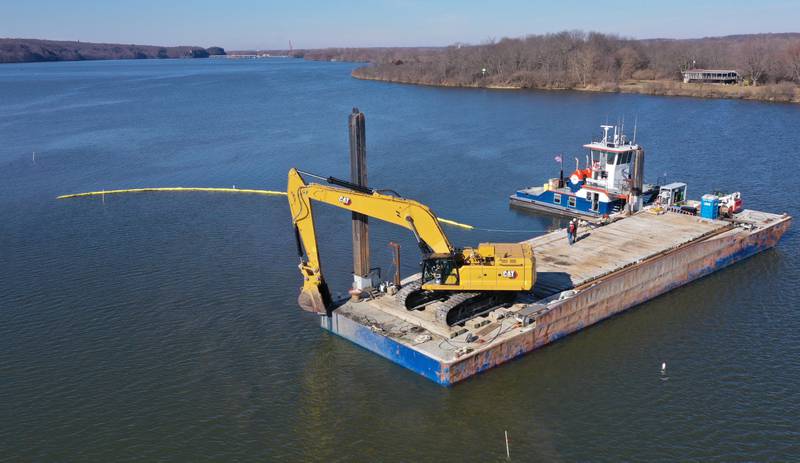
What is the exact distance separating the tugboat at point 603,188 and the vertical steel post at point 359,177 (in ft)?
54.6

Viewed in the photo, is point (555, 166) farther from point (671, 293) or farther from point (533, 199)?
point (671, 293)

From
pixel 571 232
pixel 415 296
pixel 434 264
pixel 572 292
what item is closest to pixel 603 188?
pixel 571 232

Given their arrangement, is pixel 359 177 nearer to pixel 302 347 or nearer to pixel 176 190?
pixel 302 347

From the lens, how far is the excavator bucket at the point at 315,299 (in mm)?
22000

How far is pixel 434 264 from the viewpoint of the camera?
20.3 meters

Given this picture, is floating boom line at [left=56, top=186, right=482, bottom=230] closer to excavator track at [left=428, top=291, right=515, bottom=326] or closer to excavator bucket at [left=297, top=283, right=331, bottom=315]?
excavator bucket at [left=297, top=283, right=331, bottom=315]

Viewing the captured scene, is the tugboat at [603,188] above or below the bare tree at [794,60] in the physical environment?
below

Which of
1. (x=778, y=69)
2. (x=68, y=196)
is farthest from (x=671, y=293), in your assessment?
(x=778, y=69)

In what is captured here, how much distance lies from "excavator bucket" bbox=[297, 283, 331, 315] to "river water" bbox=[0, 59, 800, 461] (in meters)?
1.16

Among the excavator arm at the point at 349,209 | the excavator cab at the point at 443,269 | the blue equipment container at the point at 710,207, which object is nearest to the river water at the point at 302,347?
the excavator arm at the point at 349,209

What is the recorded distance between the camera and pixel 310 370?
20594mm

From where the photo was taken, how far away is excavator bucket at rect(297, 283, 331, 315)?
22000mm

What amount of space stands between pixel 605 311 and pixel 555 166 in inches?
1043

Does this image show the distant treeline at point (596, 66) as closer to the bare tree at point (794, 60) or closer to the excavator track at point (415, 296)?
the bare tree at point (794, 60)
